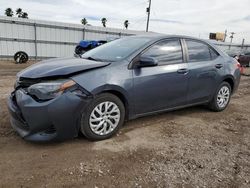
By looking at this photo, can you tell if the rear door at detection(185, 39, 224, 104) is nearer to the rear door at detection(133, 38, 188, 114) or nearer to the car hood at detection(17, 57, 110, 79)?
the rear door at detection(133, 38, 188, 114)

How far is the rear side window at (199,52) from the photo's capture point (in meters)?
5.01

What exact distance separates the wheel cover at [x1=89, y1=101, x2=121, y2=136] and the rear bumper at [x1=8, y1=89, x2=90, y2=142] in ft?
0.74

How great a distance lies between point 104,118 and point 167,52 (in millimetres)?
1673

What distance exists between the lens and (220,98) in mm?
5688

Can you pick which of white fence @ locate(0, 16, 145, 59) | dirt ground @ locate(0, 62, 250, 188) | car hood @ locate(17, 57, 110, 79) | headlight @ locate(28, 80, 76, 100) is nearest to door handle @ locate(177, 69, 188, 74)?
dirt ground @ locate(0, 62, 250, 188)

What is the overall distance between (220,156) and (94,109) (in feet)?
5.98

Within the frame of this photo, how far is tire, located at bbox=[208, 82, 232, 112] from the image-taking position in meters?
5.56

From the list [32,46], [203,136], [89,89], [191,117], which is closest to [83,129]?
[89,89]

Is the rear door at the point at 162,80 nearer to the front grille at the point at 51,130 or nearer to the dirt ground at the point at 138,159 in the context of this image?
the dirt ground at the point at 138,159

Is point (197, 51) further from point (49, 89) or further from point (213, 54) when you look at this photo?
point (49, 89)

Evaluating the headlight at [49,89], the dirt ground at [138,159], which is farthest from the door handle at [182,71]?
the headlight at [49,89]

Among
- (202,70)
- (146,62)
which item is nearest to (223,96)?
(202,70)

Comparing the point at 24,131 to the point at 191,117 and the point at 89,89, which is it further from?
the point at 191,117

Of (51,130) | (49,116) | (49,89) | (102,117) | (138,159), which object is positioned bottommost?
(138,159)
